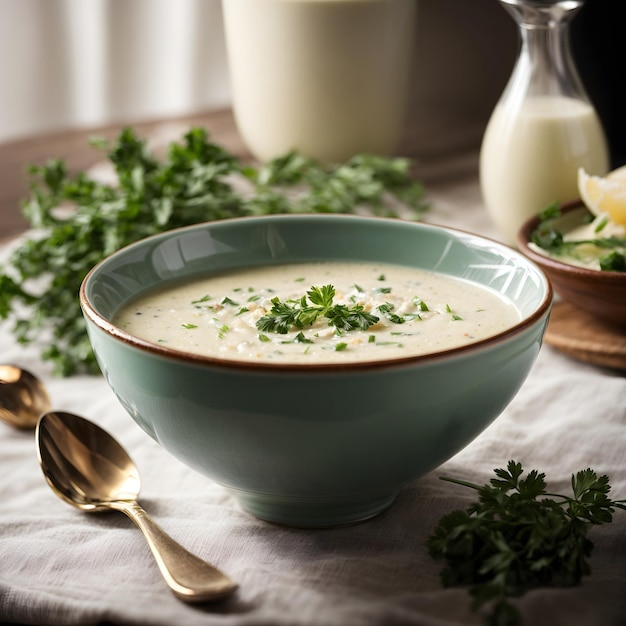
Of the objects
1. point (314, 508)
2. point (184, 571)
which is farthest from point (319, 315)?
point (184, 571)

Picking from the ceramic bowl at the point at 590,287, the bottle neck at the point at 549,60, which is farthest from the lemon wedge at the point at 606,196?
the bottle neck at the point at 549,60

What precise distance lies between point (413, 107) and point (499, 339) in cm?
257

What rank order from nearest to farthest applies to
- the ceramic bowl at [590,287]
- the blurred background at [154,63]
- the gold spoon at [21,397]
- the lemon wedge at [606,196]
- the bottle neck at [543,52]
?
1. the gold spoon at [21,397]
2. the ceramic bowl at [590,287]
3. the lemon wedge at [606,196]
4. the bottle neck at [543,52]
5. the blurred background at [154,63]

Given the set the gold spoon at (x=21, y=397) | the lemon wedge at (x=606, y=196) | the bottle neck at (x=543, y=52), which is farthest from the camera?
the bottle neck at (x=543, y=52)

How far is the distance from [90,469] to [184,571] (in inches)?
13.3

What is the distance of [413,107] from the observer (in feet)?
11.7

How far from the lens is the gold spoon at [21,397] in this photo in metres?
1.61

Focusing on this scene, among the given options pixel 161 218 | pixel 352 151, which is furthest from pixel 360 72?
pixel 161 218

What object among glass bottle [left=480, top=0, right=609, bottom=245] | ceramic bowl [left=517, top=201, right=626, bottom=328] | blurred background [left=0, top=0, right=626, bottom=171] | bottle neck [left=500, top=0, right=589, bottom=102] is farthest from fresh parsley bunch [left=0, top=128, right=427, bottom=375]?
blurred background [left=0, top=0, right=626, bottom=171]

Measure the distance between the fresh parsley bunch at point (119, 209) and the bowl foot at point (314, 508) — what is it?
649 millimetres

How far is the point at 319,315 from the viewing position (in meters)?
1.31

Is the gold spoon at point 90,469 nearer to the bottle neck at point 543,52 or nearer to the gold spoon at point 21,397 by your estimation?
the gold spoon at point 21,397

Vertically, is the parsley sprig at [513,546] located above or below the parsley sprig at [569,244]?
below

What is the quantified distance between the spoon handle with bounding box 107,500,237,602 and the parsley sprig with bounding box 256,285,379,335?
0.93 feet
